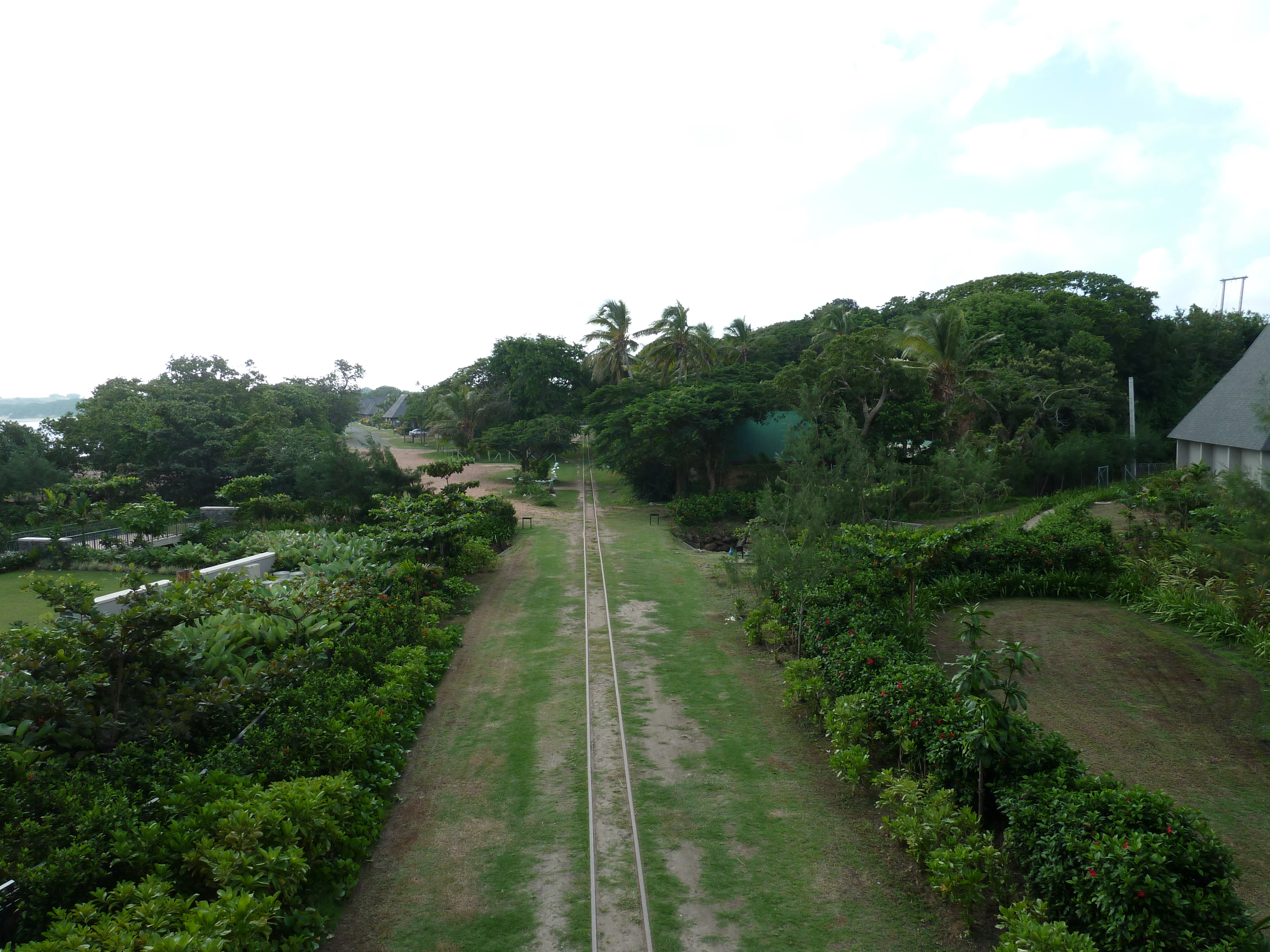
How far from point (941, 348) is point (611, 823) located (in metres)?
20.7

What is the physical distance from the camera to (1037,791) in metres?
5.63

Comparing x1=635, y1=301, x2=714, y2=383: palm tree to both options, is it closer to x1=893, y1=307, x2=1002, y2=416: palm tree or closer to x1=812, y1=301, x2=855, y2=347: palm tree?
x1=812, y1=301, x2=855, y2=347: palm tree

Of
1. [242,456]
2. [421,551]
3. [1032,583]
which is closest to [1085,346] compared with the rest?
[1032,583]

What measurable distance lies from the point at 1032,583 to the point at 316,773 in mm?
12226

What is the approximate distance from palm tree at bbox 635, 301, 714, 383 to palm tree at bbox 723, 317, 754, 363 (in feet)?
14.1

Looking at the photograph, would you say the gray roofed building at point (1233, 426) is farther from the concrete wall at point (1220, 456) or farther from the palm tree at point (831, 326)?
the palm tree at point (831, 326)

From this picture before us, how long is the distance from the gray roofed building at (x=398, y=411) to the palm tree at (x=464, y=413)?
36556mm

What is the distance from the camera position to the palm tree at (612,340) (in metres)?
38.9

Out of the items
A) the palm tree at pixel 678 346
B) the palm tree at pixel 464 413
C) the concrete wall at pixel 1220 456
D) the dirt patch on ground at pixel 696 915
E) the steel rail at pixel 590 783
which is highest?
the palm tree at pixel 678 346

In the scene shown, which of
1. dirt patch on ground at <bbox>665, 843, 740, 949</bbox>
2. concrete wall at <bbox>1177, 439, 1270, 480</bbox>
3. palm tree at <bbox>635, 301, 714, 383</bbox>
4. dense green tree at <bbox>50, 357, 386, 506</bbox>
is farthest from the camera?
palm tree at <bbox>635, 301, 714, 383</bbox>

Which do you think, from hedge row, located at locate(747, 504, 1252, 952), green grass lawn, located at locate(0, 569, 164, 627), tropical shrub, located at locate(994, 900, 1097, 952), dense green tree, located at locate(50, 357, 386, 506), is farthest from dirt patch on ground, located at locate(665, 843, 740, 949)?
dense green tree, located at locate(50, 357, 386, 506)

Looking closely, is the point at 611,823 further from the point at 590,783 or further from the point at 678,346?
the point at 678,346

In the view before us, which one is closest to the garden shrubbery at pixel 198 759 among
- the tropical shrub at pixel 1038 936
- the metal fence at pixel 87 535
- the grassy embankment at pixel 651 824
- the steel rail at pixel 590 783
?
the grassy embankment at pixel 651 824

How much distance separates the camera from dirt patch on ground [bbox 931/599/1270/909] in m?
6.93
